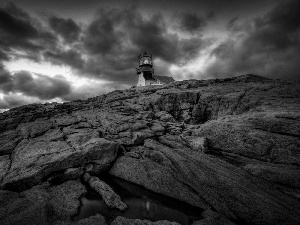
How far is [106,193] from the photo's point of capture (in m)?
14.8

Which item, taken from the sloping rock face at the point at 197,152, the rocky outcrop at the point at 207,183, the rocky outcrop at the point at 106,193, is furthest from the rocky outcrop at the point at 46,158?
the rocky outcrop at the point at 207,183

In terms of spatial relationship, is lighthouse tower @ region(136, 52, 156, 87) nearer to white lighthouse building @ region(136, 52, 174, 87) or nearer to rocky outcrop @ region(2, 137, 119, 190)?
white lighthouse building @ region(136, 52, 174, 87)

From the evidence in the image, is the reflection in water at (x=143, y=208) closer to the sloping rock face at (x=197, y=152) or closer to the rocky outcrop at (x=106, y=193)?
→ the rocky outcrop at (x=106, y=193)

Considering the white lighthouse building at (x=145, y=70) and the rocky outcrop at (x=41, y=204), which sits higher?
the white lighthouse building at (x=145, y=70)

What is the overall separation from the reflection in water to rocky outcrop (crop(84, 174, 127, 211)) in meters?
0.37

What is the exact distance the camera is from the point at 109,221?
11.7 m

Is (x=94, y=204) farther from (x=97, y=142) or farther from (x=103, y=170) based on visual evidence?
(x=97, y=142)

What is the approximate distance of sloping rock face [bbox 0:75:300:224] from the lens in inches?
525

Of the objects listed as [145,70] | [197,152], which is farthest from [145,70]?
[197,152]

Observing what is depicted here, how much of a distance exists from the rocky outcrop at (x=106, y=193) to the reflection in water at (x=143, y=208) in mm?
370

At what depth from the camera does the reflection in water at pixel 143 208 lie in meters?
12.5

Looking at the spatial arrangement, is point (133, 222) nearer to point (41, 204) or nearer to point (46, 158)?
point (41, 204)

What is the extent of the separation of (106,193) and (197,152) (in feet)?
34.8

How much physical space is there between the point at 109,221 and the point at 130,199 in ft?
10.9
